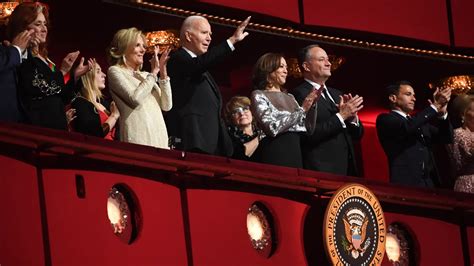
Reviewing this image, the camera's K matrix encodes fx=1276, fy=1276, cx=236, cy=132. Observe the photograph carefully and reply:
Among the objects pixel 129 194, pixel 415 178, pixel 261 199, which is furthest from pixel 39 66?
pixel 415 178

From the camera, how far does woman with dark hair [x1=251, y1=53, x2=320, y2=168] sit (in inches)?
233

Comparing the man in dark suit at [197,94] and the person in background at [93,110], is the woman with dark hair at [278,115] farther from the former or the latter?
the person in background at [93,110]

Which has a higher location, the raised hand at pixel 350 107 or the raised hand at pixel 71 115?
the raised hand at pixel 350 107

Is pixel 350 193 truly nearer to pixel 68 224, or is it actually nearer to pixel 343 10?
pixel 68 224

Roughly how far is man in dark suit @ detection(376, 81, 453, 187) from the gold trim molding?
1.01 m

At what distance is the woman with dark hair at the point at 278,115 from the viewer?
5.91 meters

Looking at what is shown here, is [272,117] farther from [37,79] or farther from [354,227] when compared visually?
[37,79]

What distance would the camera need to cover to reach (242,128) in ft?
20.8

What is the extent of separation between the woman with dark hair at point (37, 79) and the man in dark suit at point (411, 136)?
208 cm

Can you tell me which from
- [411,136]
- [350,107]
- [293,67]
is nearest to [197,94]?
[350,107]

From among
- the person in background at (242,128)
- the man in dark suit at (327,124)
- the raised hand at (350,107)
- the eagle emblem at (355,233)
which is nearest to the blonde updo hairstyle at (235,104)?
the person in background at (242,128)

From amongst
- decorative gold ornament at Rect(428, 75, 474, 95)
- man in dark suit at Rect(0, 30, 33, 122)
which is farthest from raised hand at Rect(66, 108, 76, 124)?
decorative gold ornament at Rect(428, 75, 474, 95)

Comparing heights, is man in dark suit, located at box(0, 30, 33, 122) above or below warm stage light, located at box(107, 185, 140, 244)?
above

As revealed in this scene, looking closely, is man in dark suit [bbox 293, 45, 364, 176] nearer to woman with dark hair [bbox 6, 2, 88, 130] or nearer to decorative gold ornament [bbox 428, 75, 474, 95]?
woman with dark hair [bbox 6, 2, 88, 130]
